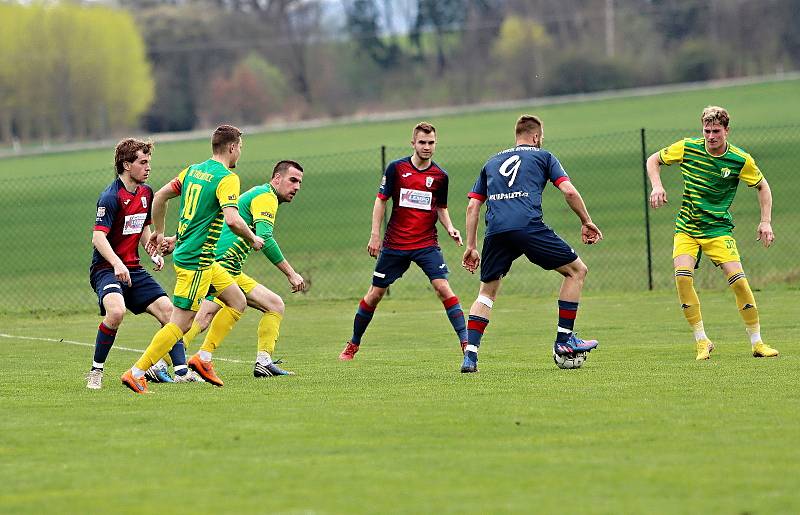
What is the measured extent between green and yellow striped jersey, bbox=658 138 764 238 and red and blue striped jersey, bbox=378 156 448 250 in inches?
82.0

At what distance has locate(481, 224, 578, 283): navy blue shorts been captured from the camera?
1123 centimetres

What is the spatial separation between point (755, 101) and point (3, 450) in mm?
58446

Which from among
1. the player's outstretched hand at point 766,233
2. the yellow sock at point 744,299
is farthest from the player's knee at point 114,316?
the player's outstretched hand at point 766,233

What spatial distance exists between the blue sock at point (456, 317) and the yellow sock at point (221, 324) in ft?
7.18

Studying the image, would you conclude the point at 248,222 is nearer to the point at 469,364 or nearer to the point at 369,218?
the point at 469,364

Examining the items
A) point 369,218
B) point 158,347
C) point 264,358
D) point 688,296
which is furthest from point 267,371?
point 369,218

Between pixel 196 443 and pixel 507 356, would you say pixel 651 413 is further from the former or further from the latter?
pixel 507 356

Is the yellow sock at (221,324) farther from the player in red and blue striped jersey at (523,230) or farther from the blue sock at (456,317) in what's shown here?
the blue sock at (456,317)

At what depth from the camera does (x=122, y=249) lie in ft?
36.0

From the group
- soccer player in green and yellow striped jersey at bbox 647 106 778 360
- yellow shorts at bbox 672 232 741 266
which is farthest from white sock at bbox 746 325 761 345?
yellow shorts at bbox 672 232 741 266

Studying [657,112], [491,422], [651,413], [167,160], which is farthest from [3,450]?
[657,112]

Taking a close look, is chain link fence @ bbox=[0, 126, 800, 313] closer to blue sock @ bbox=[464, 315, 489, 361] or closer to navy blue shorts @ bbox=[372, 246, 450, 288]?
navy blue shorts @ bbox=[372, 246, 450, 288]

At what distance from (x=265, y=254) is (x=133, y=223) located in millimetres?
1103

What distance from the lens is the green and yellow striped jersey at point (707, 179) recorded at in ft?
39.7
